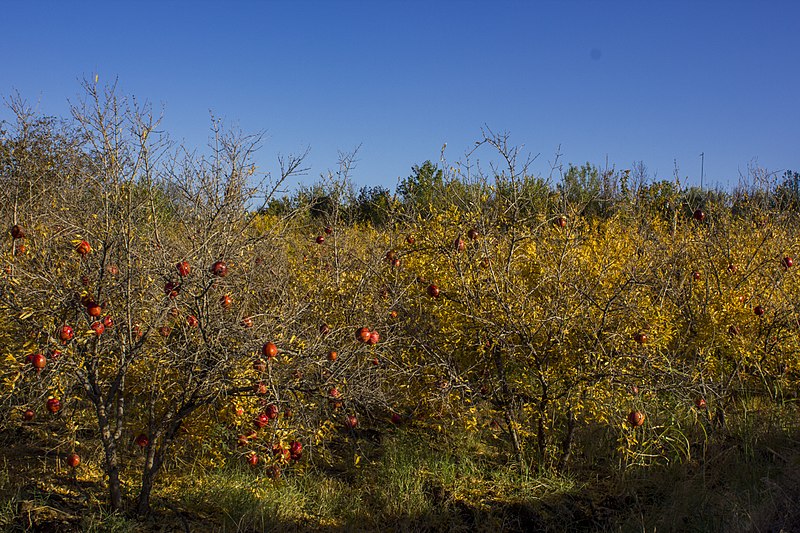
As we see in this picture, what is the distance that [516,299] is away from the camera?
472 centimetres

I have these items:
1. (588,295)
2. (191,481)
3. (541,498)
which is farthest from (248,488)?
(588,295)

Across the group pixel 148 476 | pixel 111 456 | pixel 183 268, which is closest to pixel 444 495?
pixel 148 476

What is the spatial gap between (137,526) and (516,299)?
303cm

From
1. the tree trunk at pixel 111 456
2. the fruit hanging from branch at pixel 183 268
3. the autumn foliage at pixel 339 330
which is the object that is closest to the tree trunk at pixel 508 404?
the autumn foliage at pixel 339 330

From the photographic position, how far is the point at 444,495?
477 centimetres

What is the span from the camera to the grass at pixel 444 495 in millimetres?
4133

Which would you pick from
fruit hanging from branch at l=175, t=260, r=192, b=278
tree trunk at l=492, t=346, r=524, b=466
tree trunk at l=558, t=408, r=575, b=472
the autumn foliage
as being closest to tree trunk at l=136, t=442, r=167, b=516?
the autumn foliage

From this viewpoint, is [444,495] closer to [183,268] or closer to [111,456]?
[111,456]

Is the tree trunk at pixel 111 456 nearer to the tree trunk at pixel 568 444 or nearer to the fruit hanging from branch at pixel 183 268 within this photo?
the fruit hanging from branch at pixel 183 268

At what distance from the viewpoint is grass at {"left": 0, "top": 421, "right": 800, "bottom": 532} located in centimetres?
413

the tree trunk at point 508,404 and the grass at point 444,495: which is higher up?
the tree trunk at point 508,404

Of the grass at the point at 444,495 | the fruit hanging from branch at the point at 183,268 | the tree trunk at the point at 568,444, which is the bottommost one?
the grass at the point at 444,495

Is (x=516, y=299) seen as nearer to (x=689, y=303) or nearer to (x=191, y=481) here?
(x=689, y=303)

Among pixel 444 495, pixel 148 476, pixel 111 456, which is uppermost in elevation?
pixel 111 456
